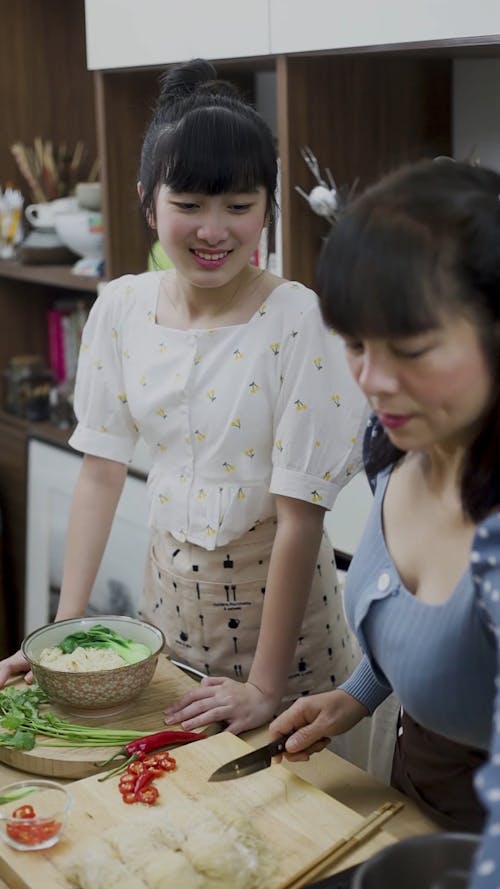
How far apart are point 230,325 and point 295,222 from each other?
0.70m

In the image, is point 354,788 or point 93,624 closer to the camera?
point 354,788

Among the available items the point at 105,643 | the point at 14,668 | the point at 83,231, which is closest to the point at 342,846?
the point at 105,643

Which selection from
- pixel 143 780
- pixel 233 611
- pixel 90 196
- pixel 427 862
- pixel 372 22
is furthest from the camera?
pixel 90 196

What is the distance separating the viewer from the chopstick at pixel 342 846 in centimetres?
101

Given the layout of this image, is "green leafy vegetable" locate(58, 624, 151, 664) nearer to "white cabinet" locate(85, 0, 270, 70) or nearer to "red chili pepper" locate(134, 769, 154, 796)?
"red chili pepper" locate(134, 769, 154, 796)

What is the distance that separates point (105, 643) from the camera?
4.69 feet

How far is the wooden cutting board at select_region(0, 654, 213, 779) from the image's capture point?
4.15 feet

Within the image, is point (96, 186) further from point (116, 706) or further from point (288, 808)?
point (288, 808)

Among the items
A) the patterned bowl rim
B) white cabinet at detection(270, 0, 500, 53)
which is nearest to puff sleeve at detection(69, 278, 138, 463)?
the patterned bowl rim

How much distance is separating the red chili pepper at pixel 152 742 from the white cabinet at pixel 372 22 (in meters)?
1.11

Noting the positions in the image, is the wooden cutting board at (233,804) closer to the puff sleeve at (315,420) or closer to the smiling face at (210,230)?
the puff sleeve at (315,420)

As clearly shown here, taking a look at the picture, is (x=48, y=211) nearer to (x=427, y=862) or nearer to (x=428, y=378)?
(x=428, y=378)

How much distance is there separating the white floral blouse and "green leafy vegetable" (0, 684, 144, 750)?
340 millimetres

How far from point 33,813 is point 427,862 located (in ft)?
1.45
